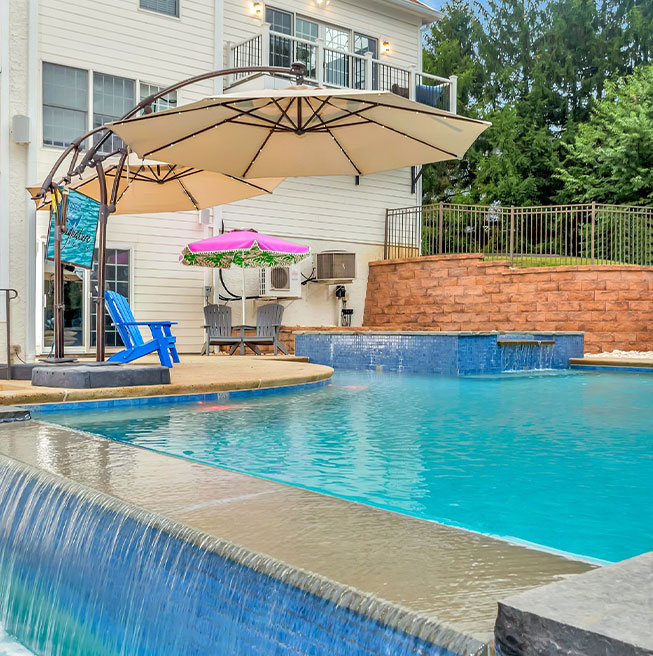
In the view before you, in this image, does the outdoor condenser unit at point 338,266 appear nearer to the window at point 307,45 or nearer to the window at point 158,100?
the window at point 307,45

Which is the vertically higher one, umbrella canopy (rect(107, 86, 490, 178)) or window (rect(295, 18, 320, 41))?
window (rect(295, 18, 320, 41))

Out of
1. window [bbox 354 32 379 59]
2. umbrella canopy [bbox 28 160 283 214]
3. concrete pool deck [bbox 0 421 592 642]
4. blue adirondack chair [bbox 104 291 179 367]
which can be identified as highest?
window [bbox 354 32 379 59]

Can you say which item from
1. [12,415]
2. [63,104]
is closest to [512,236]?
[63,104]

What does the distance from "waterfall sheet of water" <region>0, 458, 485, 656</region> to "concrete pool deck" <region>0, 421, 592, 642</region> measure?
0.04 meters

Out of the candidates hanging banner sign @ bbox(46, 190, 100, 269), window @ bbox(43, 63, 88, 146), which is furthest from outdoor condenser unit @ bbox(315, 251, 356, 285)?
hanging banner sign @ bbox(46, 190, 100, 269)

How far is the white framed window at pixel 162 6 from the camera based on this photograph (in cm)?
1351

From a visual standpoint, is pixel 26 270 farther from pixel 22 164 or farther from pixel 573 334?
pixel 573 334

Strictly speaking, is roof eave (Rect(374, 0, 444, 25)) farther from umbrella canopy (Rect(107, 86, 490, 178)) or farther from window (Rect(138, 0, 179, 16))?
umbrella canopy (Rect(107, 86, 490, 178))

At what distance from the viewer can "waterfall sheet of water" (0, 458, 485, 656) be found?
1602mm

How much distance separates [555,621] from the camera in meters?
1.21

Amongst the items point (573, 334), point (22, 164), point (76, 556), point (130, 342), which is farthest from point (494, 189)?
point (76, 556)

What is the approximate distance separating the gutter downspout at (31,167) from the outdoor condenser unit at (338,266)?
6125 mm

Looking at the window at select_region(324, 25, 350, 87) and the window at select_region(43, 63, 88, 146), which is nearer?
the window at select_region(43, 63, 88, 146)

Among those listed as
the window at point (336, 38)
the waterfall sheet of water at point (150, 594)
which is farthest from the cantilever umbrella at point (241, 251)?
the waterfall sheet of water at point (150, 594)
